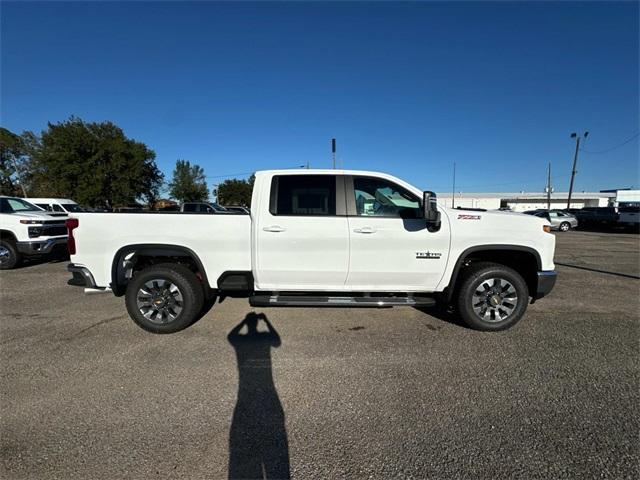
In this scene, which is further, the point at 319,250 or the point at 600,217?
the point at 600,217

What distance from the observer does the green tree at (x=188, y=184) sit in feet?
212

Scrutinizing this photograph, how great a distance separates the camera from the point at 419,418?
96.0 inches

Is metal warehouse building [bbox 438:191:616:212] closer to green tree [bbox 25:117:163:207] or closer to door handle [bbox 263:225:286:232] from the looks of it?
green tree [bbox 25:117:163:207]

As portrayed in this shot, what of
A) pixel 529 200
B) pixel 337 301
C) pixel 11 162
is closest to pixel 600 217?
pixel 337 301

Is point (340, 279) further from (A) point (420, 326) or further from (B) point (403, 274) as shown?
(A) point (420, 326)

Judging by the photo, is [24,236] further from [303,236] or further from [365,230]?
[365,230]

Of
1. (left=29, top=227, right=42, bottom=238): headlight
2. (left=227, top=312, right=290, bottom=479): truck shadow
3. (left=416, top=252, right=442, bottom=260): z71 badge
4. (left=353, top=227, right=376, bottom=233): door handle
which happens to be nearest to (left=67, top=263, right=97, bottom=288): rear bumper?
(left=227, top=312, right=290, bottom=479): truck shadow

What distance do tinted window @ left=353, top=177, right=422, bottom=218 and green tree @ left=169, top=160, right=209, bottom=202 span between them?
63.2 m

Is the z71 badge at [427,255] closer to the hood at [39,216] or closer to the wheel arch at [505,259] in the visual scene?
the wheel arch at [505,259]

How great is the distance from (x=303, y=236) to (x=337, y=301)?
898 millimetres

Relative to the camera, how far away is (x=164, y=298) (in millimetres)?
3945

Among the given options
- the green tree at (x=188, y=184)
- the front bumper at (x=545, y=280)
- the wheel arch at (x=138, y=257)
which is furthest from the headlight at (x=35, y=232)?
the green tree at (x=188, y=184)

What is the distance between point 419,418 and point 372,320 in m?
2.05

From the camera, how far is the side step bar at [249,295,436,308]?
12.6ft
